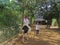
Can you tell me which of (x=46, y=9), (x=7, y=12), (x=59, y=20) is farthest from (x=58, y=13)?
(x=7, y=12)

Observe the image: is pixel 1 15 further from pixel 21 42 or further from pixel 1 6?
pixel 21 42

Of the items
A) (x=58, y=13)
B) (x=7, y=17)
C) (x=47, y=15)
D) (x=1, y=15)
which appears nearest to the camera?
(x=1, y=15)

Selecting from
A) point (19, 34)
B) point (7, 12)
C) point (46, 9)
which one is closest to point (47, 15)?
point (46, 9)

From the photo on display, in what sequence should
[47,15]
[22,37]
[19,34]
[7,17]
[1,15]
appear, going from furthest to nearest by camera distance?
[47,15]
[19,34]
[22,37]
[7,17]
[1,15]

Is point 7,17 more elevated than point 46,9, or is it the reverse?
point 7,17

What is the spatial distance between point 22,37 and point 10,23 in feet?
4.38

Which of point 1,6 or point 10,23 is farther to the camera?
point 10,23

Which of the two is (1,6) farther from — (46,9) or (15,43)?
(46,9)

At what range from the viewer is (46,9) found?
30797 mm

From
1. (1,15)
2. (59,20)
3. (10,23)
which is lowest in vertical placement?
(59,20)

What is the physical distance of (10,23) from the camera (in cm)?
1406

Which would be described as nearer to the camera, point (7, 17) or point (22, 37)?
point (7, 17)

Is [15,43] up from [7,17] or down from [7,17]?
down

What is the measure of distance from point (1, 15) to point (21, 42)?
2391mm
